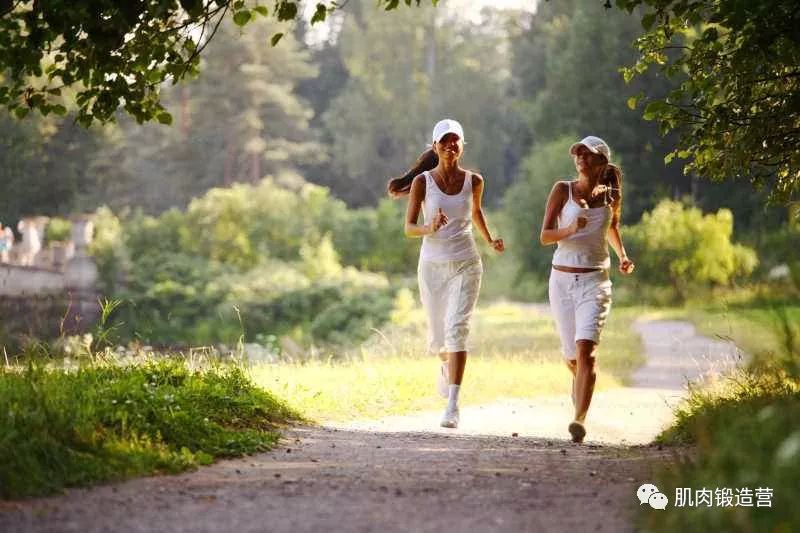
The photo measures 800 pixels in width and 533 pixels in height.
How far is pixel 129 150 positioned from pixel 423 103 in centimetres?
1568

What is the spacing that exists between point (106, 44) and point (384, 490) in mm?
4041

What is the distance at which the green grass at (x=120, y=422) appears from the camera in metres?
6.24

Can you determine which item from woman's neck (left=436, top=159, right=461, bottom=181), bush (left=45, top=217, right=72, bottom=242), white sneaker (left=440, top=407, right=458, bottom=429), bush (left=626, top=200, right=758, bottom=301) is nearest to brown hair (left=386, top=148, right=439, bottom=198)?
woman's neck (left=436, top=159, right=461, bottom=181)

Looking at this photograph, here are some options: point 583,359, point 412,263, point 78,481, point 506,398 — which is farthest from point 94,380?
point 412,263

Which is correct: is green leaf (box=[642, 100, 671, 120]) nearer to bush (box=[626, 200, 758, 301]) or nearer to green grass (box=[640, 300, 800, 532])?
green grass (box=[640, 300, 800, 532])

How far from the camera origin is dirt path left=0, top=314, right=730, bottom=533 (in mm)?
5402

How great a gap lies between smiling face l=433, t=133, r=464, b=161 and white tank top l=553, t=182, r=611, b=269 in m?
1.01

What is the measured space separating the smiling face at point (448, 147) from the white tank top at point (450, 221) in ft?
0.59

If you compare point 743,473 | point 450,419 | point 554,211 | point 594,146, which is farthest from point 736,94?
point 743,473

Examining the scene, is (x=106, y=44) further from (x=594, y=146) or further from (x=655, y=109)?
(x=655, y=109)

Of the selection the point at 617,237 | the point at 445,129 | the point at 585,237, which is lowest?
the point at 585,237

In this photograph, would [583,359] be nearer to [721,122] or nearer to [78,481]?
[721,122]

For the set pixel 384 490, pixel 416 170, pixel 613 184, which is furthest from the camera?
pixel 416 170

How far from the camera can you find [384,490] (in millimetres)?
6297
